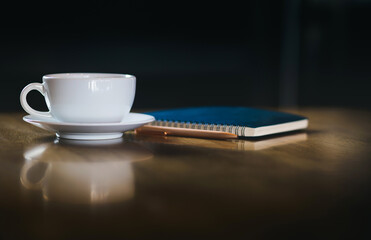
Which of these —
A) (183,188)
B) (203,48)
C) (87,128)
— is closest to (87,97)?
(87,128)

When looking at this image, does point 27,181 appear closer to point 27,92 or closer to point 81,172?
point 81,172

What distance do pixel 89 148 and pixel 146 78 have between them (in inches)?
58.1

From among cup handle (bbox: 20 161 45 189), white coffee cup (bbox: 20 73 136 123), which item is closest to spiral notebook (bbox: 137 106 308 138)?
white coffee cup (bbox: 20 73 136 123)

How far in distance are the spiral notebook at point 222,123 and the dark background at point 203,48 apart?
3.55ft

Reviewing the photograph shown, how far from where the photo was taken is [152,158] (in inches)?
27.7

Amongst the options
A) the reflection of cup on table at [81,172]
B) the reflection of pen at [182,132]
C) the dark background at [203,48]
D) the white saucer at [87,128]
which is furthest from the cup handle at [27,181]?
the dark background at [203,48]

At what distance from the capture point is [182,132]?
0.91m

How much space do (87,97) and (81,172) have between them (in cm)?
22

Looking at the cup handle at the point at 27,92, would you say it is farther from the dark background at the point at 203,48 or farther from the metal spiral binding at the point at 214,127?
the dark background at the point at 203,48

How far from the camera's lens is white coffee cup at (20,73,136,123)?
31.3 inches

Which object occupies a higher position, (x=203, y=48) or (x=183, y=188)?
(x=203, y=48)

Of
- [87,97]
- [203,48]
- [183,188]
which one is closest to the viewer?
[183,188]

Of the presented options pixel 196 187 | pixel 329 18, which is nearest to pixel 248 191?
pixel 196 187

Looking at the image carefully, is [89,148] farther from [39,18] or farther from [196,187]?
[39,18]
